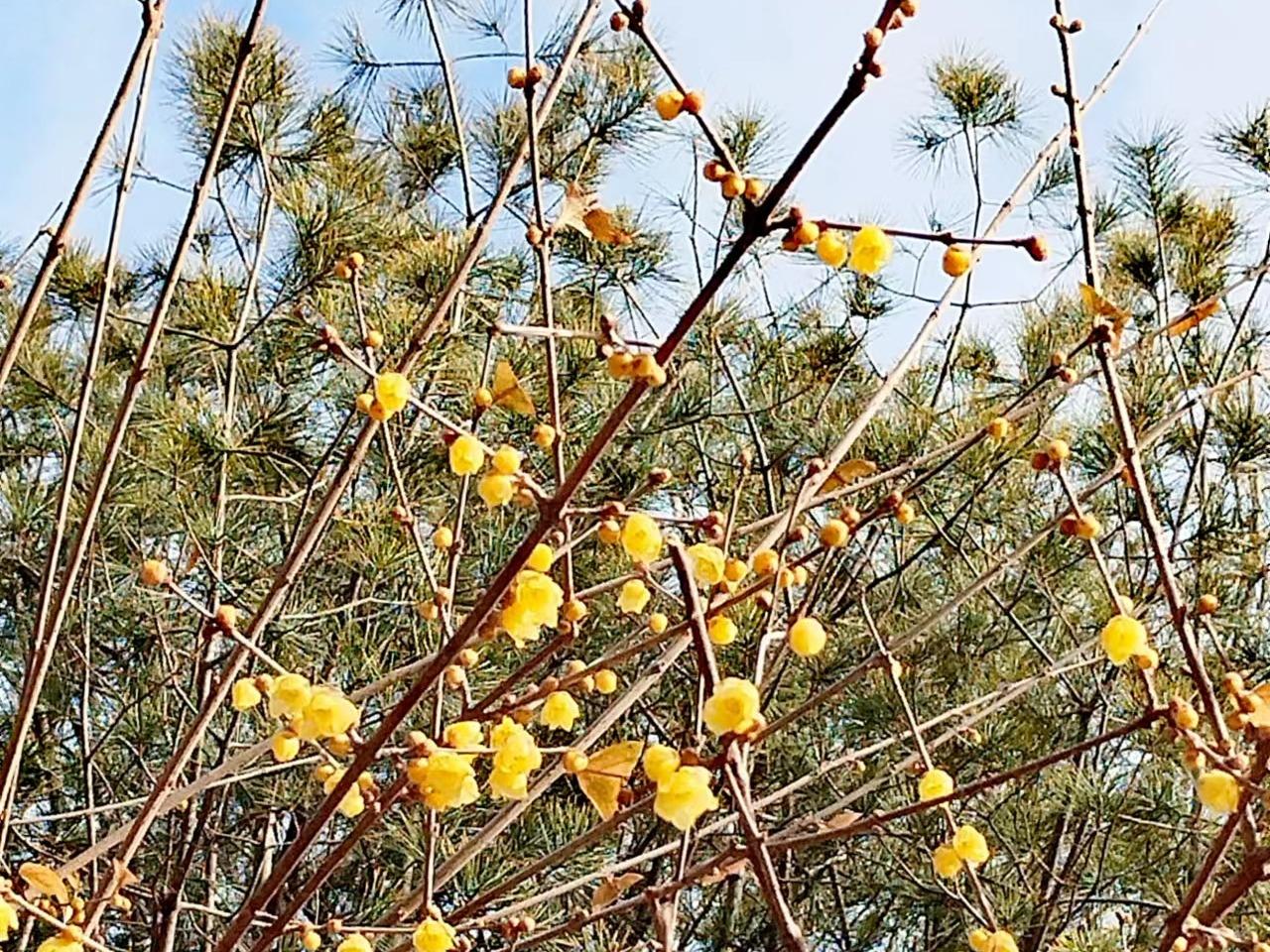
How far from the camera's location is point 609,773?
16.4 inches

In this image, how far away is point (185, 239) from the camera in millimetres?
499

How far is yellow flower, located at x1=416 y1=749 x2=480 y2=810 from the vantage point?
38cm

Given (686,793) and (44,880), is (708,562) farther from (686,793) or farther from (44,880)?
(44,880)

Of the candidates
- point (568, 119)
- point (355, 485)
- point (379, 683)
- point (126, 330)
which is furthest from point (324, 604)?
point (379, 683)

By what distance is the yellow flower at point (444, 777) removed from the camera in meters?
0.38

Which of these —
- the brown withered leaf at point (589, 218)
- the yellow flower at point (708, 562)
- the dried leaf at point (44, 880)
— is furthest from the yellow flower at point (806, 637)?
the dried leaf at point (44, 880)

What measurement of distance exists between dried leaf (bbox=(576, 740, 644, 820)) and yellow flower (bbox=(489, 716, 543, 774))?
0.07 feet

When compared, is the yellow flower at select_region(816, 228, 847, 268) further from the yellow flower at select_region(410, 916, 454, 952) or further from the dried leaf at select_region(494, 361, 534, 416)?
the yellow flower at select_region(410, 916, 454, 952)

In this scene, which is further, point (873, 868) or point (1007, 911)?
point (873, 868)

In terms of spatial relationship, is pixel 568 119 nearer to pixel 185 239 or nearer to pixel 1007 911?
pixel 1007 911

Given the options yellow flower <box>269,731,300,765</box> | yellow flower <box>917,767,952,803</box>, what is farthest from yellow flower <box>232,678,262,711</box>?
yellow flower <box>917,767,952,803</box>

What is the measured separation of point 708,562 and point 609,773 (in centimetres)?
7

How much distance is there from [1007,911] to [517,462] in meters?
1.16

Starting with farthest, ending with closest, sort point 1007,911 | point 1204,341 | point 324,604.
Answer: point 1204,341 → point 324,604 → point 1007,911
